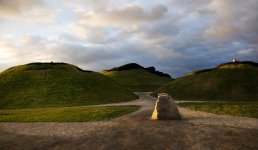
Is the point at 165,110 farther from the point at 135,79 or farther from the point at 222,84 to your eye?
the point at 135,79

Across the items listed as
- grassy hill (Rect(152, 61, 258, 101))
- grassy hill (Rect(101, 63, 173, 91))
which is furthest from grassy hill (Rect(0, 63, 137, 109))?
grassy hill (Rect(101, 63, 173, 91))

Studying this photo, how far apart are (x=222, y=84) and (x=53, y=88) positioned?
3396cm

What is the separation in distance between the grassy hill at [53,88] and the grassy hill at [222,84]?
443 inches

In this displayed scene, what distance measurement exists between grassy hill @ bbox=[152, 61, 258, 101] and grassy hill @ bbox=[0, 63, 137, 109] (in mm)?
11247

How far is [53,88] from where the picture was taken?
182 feet

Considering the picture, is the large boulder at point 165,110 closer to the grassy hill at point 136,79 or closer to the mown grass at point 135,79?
the grassy hill at point 136,79

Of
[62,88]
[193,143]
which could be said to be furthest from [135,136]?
[62,88]

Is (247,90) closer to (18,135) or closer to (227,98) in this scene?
(227,98)

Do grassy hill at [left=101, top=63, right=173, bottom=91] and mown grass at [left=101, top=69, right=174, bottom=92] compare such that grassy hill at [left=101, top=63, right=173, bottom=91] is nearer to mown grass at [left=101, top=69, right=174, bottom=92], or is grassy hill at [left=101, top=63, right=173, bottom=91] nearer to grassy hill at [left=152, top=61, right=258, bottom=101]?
mown grass at [left=101, top=69, right=174, bottom=92]

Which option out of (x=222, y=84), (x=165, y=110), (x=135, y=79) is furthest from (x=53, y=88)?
(x=135, y=79)

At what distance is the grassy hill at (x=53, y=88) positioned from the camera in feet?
159

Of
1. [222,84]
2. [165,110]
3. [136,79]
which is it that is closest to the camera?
[165,110]


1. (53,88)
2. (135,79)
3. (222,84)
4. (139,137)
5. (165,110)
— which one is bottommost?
(139,137)

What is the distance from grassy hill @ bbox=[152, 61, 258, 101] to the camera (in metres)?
53.3
